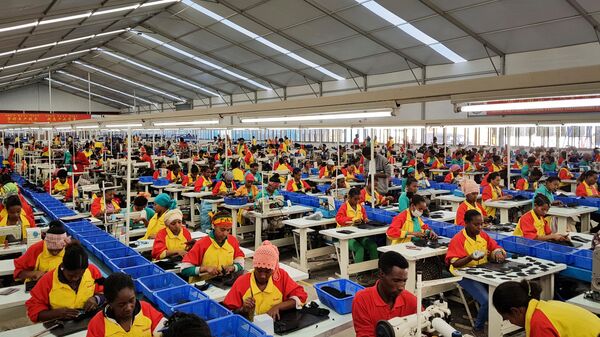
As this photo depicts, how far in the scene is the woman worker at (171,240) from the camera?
5.04 metres

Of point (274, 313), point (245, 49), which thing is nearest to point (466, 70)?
point (245, 49)

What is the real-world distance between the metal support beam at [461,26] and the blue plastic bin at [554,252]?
8193mm

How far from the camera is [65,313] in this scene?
11.0ft

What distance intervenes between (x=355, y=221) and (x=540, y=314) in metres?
4.24

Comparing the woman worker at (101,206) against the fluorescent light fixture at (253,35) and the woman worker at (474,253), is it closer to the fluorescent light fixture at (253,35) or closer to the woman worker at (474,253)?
the woman worker at (474,253)

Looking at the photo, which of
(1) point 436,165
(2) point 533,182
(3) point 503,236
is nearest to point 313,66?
(1) point 436,165

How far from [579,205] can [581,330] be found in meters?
6.87

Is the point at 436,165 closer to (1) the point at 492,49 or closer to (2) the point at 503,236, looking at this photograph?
(1) the point at 492,49

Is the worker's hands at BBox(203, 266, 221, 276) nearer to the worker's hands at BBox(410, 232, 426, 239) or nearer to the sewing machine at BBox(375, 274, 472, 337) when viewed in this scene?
the sewing machine at BBox(375, 274, 472, 337)

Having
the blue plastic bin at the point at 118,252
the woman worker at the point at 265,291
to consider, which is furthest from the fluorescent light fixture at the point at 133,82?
the woman worker at the point at 265,291

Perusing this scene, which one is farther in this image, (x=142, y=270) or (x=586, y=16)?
(x=586, y=16)

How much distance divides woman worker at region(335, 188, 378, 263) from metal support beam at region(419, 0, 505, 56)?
23.2 ft

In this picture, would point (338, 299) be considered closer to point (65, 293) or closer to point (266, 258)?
point (266, 258)

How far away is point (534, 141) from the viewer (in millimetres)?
17172
